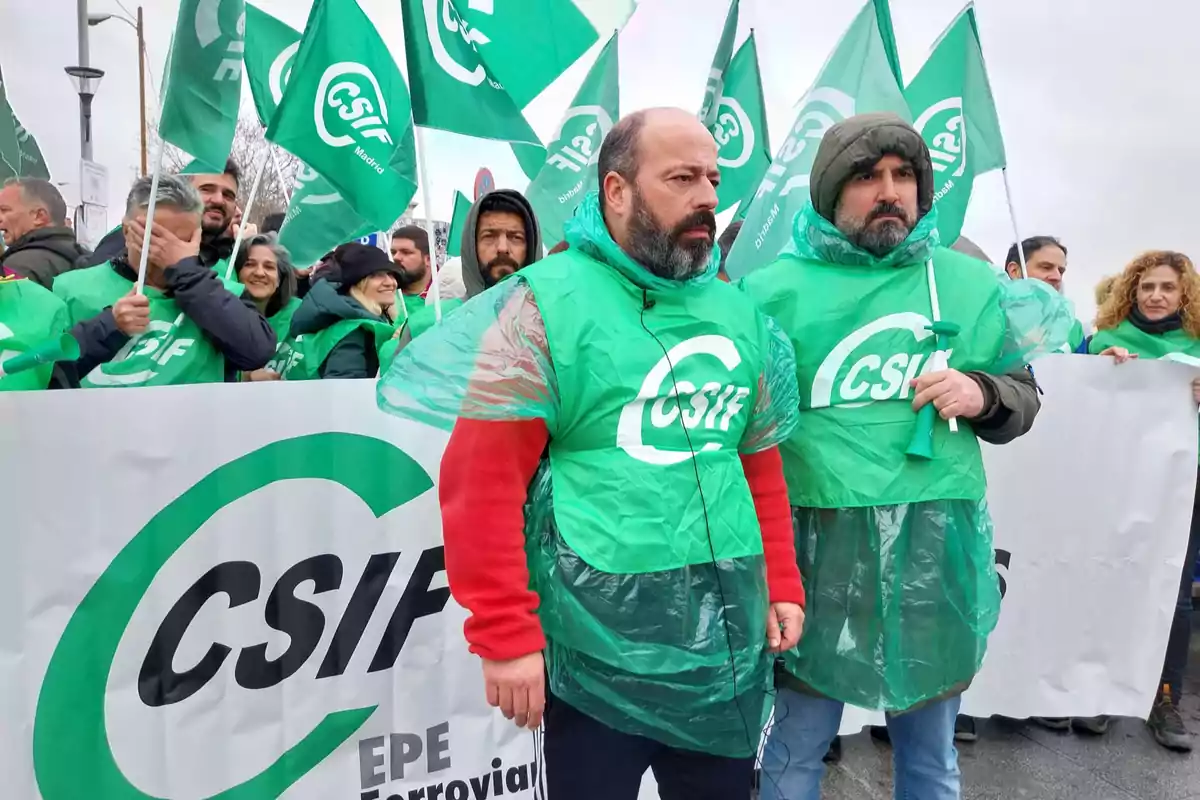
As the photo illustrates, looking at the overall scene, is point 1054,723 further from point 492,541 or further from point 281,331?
point 281,331

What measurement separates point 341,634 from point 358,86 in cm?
197

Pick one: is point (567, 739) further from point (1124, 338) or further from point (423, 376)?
point (1124, 338)

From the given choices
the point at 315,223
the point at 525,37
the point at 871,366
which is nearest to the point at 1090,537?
the point at 871,366

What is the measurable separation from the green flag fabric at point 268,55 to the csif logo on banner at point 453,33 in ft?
5.87

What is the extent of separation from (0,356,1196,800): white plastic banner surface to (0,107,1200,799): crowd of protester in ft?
1.41

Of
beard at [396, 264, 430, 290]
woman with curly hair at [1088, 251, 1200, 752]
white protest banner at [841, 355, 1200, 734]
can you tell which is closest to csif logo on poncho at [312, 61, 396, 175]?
beard at [396, 264, 430, 290]

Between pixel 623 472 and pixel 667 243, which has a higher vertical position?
pixel 667 243

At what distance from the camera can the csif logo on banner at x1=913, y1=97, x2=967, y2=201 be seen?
3461 millimetres

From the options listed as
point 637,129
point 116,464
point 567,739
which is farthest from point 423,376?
point 116,464

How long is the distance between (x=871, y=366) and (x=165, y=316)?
2109 mm

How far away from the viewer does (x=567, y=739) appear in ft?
5.42

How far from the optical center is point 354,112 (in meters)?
3.13

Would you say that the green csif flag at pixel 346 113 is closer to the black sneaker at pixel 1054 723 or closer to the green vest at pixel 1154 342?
the green vest at pixel 1154 342

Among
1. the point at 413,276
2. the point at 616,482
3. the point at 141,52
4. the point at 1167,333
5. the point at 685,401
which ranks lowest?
the point at 616,482
